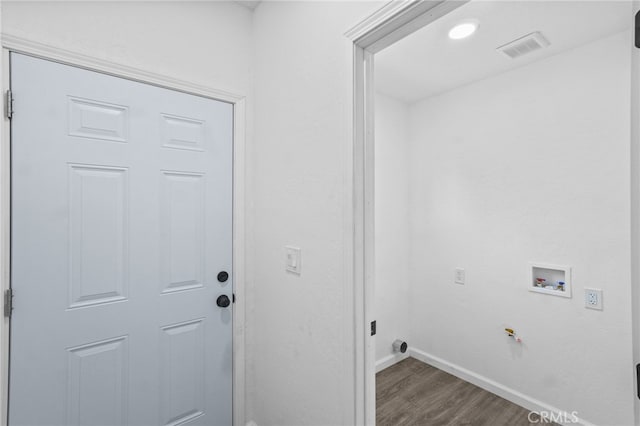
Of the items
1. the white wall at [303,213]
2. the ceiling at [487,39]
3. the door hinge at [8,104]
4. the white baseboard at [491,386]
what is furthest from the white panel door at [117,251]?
the white baseboard at [491,386]

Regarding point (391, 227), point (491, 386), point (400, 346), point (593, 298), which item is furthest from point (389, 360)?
point (593, 298)

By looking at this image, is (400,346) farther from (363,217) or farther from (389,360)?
(363,217)

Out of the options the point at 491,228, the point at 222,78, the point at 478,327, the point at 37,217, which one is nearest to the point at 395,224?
the point at 491,228

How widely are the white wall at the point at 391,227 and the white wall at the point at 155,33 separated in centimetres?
143

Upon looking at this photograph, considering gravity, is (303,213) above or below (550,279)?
above

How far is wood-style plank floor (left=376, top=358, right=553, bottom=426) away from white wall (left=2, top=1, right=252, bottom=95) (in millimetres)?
2394

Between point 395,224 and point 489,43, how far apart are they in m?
1.56

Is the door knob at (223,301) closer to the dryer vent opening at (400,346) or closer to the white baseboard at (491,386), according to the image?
the dryer vent opening at (400,346)

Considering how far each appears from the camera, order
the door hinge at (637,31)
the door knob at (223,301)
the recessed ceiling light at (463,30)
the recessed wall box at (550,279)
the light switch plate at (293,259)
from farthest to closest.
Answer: the recessed wall box at (550,279) < the recessed ceiling light at (463,30) < the door knob at (223,301) < the light switch plate at (293,259) < the door hinge at (637,31)

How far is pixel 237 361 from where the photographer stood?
171cm

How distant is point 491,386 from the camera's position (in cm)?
240

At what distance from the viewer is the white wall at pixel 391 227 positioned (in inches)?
109

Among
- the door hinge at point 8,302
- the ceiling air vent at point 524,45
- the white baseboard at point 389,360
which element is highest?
the ceiling air vent at point 524,45

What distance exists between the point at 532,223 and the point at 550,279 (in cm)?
40
